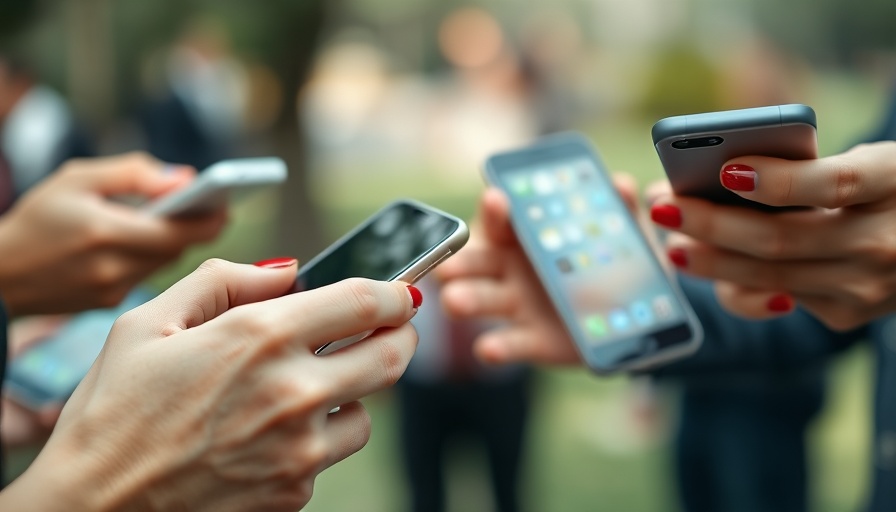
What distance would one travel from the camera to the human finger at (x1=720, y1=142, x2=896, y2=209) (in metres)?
1.10

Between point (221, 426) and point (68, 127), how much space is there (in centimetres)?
457

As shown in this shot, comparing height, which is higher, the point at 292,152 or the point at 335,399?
the point at 335,399

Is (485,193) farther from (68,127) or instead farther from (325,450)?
(68,127)

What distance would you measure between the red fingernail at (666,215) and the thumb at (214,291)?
643mm

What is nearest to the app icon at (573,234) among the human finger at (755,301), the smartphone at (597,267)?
the smartphone at (597,267)

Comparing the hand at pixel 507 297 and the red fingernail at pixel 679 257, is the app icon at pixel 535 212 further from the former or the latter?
the red fingernail at pixel 679 257

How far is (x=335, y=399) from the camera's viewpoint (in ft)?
3.00

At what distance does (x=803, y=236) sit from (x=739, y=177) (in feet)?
0.60

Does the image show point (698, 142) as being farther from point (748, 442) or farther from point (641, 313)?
point (748, 442)

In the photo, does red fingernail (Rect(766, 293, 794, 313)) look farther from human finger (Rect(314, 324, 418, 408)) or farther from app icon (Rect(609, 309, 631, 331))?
human finger (Rect(314, 324, 418, 408))

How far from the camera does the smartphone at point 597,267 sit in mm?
1646

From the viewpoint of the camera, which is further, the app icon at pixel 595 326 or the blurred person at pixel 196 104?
the blurred person at pixel 196 104

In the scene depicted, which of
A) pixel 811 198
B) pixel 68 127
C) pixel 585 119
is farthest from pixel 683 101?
pixel 811 198

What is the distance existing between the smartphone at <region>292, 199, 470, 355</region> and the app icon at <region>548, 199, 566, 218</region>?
545 mm
